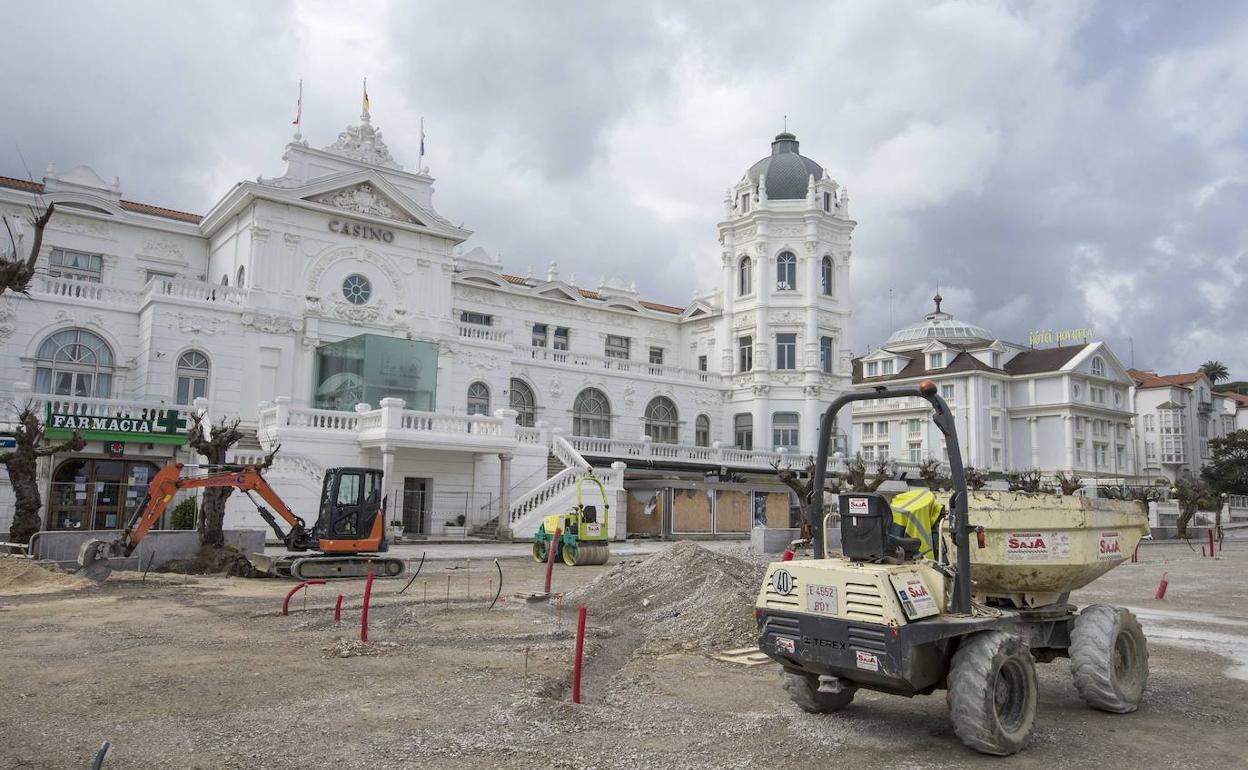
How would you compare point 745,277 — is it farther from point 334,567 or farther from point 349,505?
point 334,567

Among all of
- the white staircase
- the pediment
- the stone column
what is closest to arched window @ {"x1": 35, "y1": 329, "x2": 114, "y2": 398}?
the pediment

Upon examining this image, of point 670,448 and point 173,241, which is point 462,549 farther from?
point 173,241

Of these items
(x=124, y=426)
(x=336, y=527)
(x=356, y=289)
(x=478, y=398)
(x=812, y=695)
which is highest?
(x=356, y=289)

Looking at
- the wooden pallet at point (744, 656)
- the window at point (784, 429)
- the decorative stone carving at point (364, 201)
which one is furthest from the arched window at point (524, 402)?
the wooden pallet at point (744, 656)

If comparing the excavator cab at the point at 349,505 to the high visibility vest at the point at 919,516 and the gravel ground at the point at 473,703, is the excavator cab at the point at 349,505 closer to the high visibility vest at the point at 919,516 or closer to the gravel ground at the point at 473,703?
the gravel ground at the point at 473,703

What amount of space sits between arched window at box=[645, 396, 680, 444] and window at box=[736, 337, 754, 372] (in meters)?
4.78

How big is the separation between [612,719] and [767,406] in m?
40.7

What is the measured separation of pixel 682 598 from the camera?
14148 millimetres

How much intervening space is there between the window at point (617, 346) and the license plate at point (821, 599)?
142 ft

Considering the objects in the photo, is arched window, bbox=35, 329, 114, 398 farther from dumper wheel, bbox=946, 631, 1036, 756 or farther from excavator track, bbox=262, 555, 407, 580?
dumper wheel, bbox=946, 631, 1036, 756

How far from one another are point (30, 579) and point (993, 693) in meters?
17.7

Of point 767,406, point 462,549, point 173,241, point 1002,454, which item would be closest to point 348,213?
point 173,241

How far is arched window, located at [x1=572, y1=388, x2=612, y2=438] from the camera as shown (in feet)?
147

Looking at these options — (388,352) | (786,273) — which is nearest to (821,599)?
(388,352)
